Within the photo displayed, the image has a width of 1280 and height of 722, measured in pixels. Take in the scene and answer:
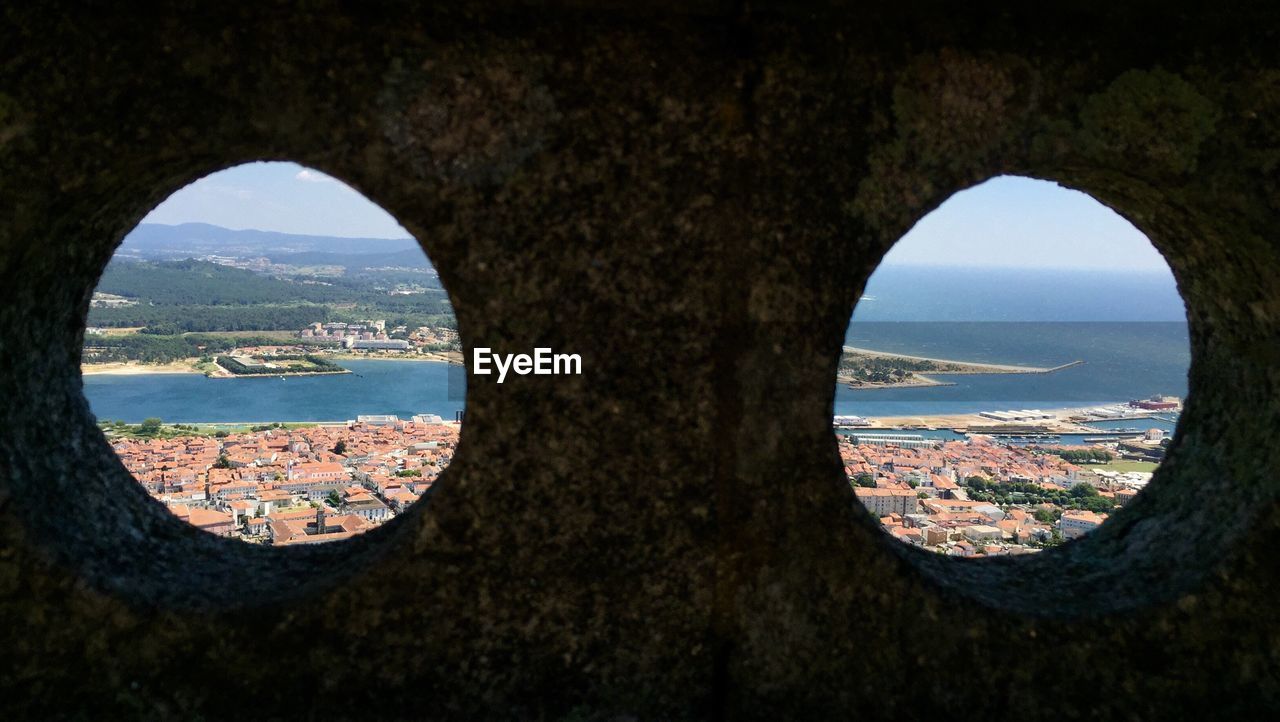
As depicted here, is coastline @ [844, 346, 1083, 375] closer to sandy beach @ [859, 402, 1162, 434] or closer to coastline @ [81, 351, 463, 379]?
sandy beach @ [859, 402, 1162, 434]

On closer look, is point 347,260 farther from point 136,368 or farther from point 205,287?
point 136,368

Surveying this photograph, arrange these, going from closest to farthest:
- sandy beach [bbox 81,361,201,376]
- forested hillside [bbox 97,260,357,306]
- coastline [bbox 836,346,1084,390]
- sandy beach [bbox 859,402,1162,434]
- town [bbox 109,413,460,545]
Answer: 1. town [bbox 109,413,460,545]
2. sandy beach [bbox 859,402,1162,434]
3. sandy beach [bbox 81,361,201,376]
4. coastline [bbox 836,346,1084,390]
5. forested hillside [bbox 97,260,357,306]

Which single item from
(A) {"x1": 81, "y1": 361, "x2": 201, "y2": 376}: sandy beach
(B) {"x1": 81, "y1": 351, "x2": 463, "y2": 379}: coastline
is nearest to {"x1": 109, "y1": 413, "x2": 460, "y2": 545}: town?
(B) {"x1": 81, "y1": 351, "x2": 463, "y2": 379}: coastline

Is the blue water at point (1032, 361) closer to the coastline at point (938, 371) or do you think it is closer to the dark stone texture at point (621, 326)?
the coastline at point (938, 371)

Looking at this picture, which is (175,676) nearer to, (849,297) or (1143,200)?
(849,297)

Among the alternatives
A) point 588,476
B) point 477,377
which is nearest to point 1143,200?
point 588,476

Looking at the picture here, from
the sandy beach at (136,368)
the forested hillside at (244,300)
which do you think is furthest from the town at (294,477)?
the forested hillside at (244,300)
